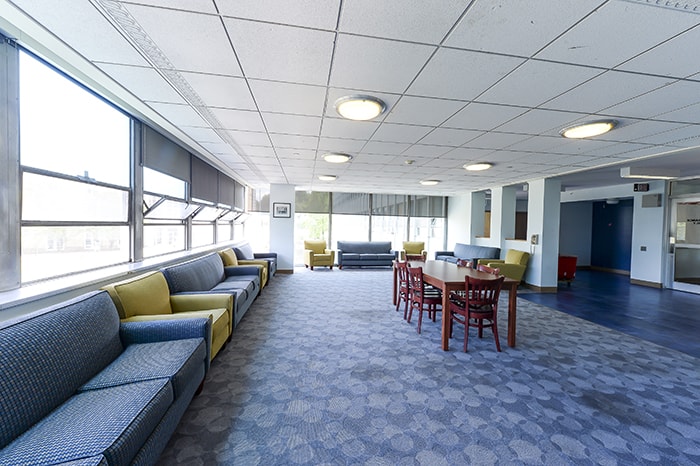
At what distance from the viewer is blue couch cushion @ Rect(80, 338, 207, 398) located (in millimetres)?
1709

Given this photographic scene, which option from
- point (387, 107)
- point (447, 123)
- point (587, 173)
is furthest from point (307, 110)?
point (587, 173)

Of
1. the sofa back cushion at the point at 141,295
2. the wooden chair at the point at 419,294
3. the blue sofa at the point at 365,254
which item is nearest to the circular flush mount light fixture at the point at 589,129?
the wooden chair at the point at 419,294

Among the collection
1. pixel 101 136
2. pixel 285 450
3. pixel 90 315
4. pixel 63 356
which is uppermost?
pixel 101 136

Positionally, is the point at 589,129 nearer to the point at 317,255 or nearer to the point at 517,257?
the point at 517,257

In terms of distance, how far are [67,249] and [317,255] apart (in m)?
6.25

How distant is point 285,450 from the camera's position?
1761 millimetres

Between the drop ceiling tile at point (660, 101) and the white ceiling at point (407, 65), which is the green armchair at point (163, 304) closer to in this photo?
the white ceiling at point (407, 65)

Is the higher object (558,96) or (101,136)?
(558,96)

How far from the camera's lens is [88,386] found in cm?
165

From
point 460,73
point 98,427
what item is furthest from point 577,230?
point 98,427

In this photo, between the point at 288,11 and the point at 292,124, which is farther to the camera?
the point at 292,124

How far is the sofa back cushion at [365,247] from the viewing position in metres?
9.38

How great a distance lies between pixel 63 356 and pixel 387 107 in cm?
298

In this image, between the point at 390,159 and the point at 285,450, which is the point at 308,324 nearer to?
the point at 285,450
